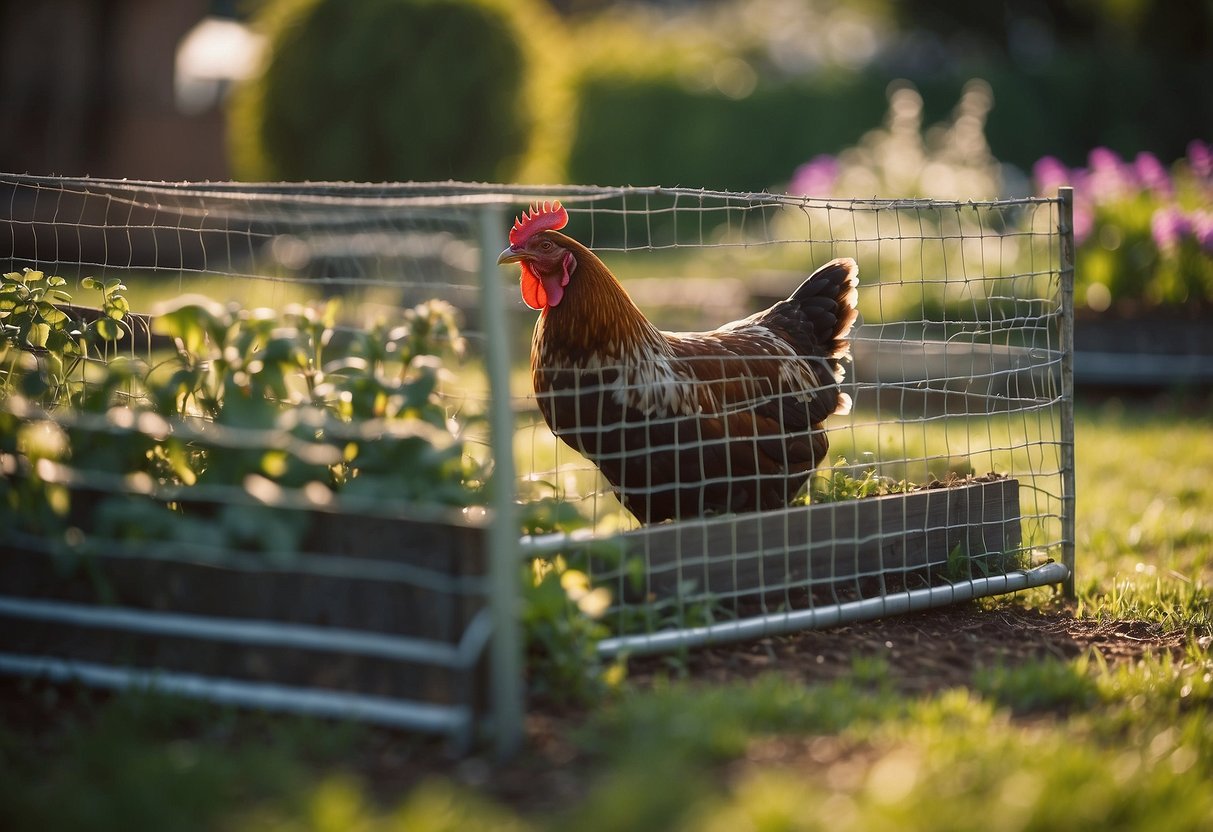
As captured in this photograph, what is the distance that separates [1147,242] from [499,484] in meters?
7.62

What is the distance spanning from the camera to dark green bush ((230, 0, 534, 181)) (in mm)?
11891

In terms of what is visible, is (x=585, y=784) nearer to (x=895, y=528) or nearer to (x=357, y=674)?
(x=357, y=674)

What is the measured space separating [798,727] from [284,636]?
125 cm

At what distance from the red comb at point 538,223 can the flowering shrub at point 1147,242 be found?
6.07m

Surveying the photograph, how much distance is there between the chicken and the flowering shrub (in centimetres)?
548

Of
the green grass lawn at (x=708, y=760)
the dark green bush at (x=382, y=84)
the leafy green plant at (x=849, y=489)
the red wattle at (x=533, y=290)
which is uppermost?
the dark green bush at (x=382, y=84)

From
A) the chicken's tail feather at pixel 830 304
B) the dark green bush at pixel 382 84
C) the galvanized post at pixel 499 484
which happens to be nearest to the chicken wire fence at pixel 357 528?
the galvanized post at pixel 499 484

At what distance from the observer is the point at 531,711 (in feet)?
9.57

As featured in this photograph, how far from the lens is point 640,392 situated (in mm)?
3803

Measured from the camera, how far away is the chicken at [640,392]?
3756 mm

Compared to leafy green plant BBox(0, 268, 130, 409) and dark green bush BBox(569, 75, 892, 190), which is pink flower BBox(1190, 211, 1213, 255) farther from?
dark green bush BBox(569, 75, 892, 190)

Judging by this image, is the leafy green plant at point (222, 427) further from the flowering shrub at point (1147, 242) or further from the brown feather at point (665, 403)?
the flowering shrub at point (1147, 242)

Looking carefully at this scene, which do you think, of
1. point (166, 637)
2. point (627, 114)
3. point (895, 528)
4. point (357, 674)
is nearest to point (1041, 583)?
point (895, 528)

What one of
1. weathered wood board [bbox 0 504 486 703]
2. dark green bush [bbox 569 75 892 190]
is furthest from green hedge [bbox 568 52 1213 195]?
weathered wood board [bbox 0 504 486 703]
